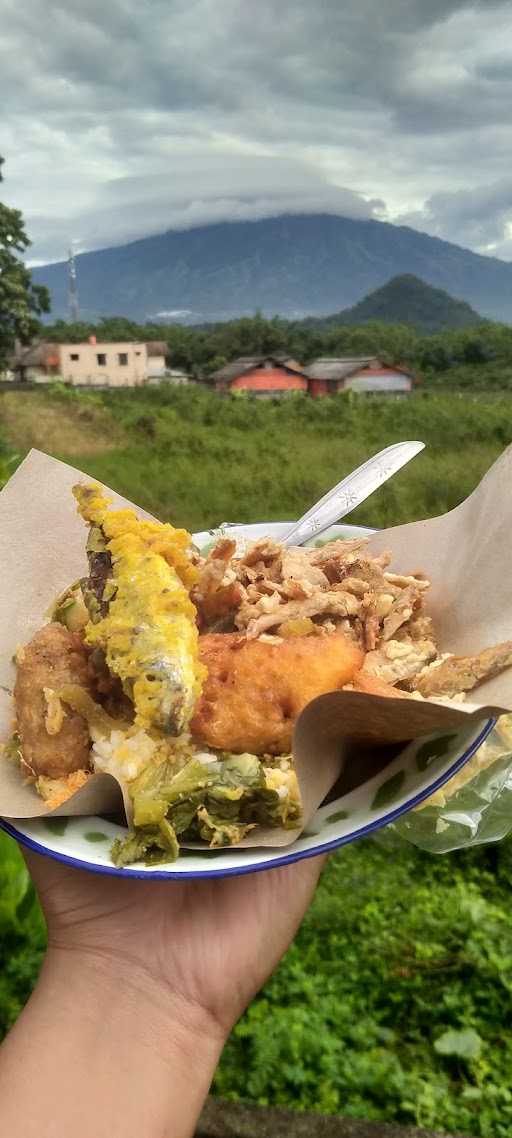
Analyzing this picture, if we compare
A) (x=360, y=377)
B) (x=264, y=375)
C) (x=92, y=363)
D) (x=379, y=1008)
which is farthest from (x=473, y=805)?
(x=92, y=363)

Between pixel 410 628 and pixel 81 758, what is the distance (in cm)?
69

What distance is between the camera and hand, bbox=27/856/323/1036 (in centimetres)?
164

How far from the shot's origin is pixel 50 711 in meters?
1.46

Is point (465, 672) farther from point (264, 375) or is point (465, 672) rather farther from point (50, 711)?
point (264, 375)

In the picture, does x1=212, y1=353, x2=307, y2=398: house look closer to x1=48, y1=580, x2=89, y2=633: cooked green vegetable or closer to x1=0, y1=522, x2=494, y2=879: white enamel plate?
x1=48, y1=580, x2=89, y2=633: cooked green vegetable

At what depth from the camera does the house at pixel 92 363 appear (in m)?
A: 35.0

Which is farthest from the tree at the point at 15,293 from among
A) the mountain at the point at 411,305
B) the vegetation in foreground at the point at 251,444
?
the mountain at the point at 411,305

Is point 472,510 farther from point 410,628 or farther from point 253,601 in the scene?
point 253,601

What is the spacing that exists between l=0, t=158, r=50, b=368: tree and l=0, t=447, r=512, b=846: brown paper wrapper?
24.0 meters

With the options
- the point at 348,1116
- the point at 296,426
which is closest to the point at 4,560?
the point at 348,1116

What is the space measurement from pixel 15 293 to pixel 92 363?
11255 millimetres

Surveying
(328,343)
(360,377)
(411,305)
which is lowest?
(360,377)

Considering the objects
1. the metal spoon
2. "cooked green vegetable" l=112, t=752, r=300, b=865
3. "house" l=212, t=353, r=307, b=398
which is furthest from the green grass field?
"house" l=212, t=353, r=307, b=398

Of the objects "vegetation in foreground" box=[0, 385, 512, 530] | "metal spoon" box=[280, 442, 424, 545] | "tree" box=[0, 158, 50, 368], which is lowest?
"vegetation in foreground" box=[0, 385, 512, 530]
